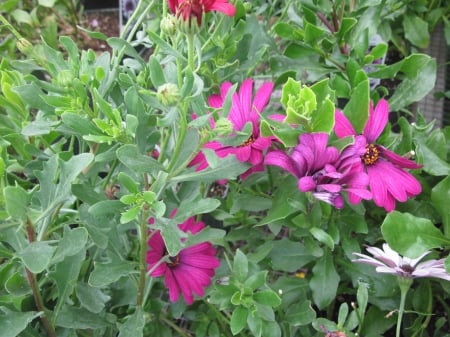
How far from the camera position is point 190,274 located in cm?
67

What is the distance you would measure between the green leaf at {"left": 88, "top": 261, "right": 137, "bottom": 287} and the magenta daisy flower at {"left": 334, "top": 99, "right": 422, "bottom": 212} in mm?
253

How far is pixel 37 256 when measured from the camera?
49 cm

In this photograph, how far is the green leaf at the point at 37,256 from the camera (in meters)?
0.48

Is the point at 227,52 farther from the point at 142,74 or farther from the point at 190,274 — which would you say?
the point at 190,274

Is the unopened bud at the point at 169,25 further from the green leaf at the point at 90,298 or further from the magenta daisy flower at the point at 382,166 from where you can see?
the green leaf at the point at 90,298

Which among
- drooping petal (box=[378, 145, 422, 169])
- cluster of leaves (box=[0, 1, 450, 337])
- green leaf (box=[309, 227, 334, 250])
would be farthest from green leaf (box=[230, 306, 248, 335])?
drooping petal (box=[378, 145, 422, 169])

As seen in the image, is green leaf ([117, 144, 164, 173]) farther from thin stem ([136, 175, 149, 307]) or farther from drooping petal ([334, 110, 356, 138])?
drooping petal ([334, 110, 356, 138])

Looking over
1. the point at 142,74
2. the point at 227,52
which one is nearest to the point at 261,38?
the point at 227,52

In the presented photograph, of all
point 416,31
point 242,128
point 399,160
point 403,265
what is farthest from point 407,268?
point 416,31

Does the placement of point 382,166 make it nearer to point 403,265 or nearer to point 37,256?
point 403,265

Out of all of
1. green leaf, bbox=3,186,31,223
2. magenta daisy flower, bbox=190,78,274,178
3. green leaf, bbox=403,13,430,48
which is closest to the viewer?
green leaf, bbox=3,186,31,223

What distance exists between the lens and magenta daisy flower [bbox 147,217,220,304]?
662 mm

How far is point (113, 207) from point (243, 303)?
0.54 ft

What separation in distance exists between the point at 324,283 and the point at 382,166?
6.7 inches
